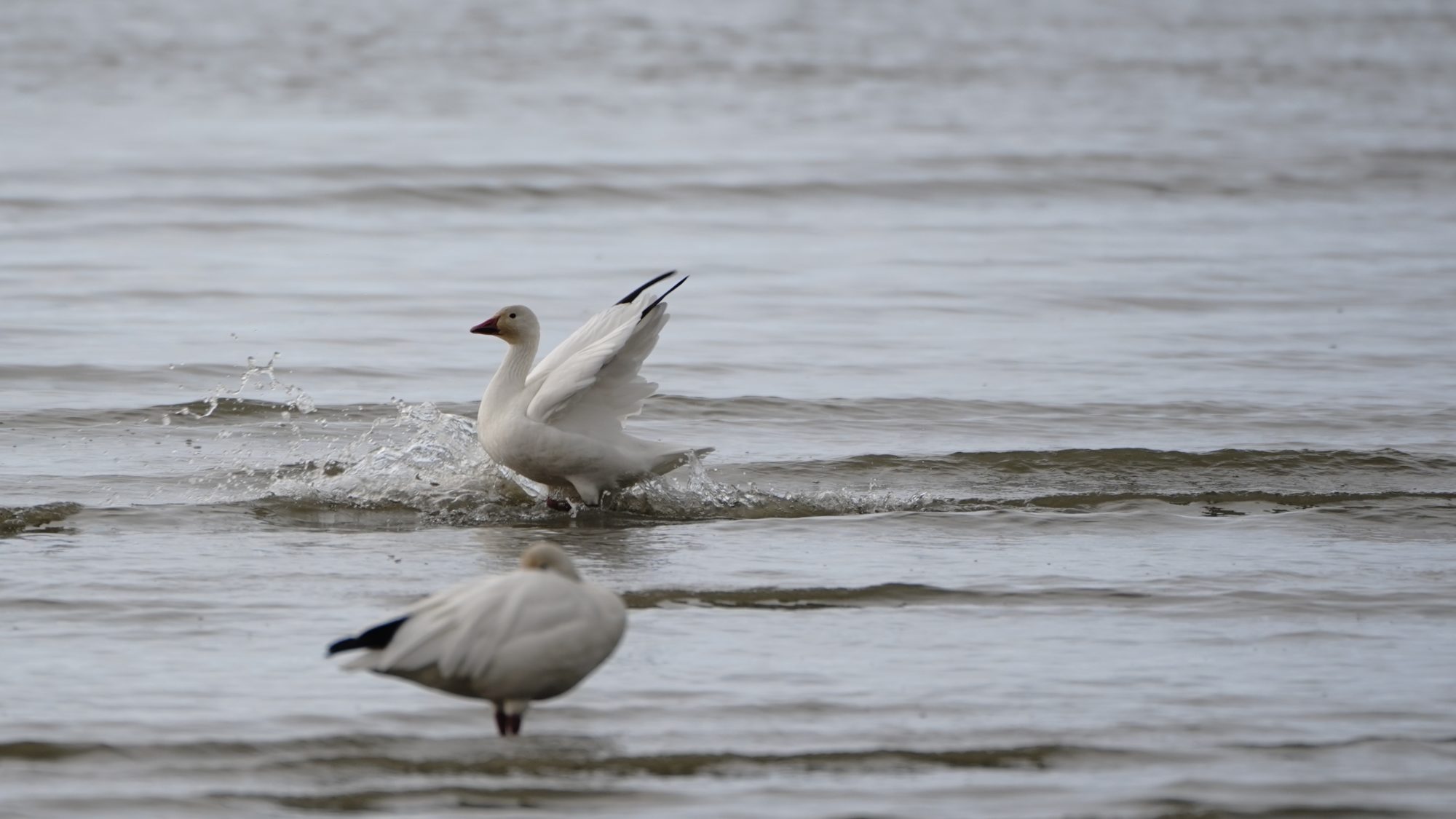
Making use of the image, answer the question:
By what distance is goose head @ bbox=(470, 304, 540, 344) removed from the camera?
9.58 metres

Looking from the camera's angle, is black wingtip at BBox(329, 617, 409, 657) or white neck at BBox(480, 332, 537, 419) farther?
white neck at BBox(480, 332, 537, 419)

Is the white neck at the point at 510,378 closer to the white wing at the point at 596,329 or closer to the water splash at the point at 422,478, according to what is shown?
the white wing at the point at 596,329

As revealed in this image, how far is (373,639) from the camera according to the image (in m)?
5.76

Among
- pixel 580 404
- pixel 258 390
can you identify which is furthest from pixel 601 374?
pixel 258 390

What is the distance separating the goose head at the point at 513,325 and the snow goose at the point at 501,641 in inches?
144

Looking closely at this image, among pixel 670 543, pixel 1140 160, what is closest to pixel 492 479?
pixel 670 543

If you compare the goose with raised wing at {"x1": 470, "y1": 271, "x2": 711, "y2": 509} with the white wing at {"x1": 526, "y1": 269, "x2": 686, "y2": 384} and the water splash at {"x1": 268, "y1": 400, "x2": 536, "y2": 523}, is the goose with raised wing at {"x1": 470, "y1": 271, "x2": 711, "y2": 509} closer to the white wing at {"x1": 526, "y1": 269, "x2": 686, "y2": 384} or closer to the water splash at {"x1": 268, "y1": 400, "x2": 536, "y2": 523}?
the white wing at {"x1": 526, "y1": 269, "x2": 686, "y2": 384}

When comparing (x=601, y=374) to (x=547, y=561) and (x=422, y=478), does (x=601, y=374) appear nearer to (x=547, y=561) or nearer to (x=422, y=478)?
(x=422, y=478)

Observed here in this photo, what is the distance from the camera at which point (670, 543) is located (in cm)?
882

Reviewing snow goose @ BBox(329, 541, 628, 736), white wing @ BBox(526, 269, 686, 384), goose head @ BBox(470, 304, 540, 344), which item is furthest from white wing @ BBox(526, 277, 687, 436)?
snow goose @ BBox(329, 541, 628, 736)

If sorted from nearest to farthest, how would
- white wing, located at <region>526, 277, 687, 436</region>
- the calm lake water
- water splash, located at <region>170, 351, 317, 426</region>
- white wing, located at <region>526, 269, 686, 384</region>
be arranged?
the calm lake water < white wing, located at <region>526, 277, 687, 436</region> < white wing, located at <region>526, 269, 686, 384</region> < water splash, located at <region>170, 351, 317, 426</region>

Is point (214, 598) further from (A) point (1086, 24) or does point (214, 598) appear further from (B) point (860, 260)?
(A) point (1086, 24)

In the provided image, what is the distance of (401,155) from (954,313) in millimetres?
10331

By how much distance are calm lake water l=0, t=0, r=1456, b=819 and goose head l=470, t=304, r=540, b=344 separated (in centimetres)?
80
